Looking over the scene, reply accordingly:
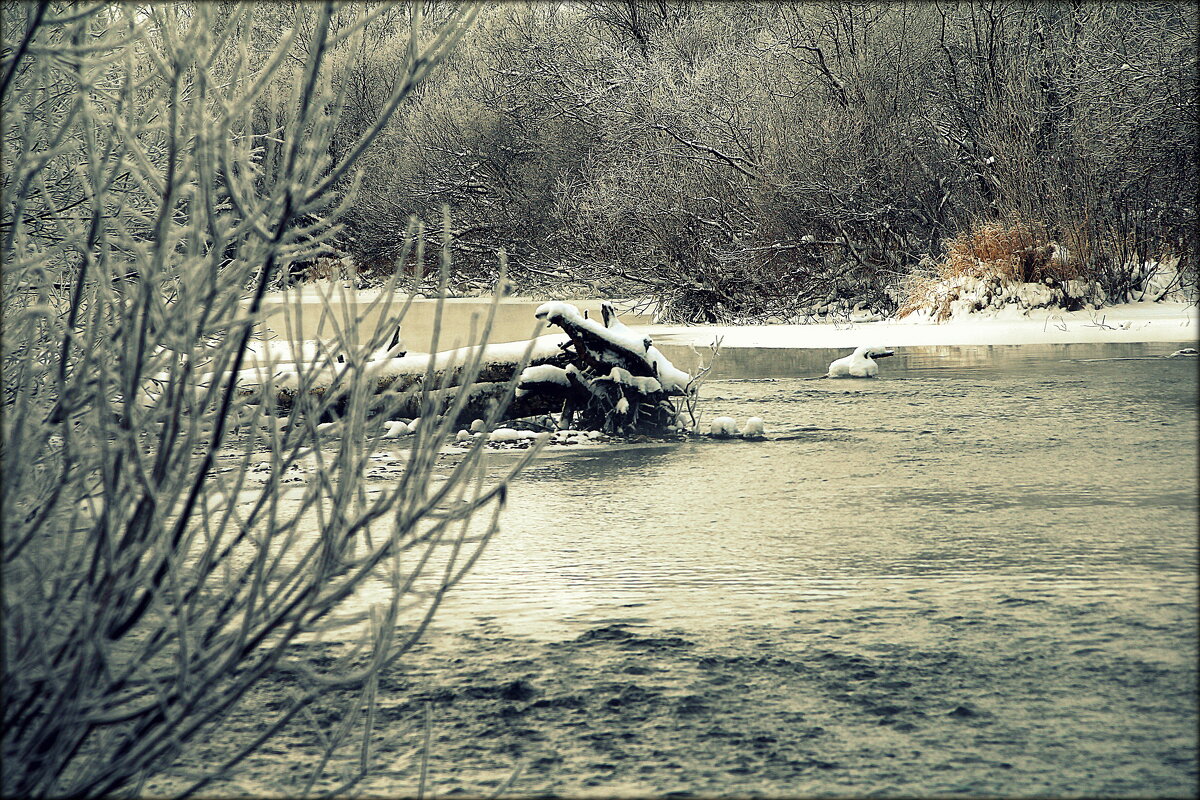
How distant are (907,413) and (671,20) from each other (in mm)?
27735

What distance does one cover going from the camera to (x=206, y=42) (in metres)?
2.57

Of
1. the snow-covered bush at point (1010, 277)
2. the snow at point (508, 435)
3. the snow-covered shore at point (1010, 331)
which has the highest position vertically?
the snow-covered bush at point (1010, 277)

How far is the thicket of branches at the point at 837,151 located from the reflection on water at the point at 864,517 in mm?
10371

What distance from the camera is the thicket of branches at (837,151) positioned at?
2084 centimetres

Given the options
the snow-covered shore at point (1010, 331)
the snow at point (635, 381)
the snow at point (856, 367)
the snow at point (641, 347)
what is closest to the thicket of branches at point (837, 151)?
the snow-covered shore at point (1010, 331)

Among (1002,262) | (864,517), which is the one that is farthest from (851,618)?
(1002,262)

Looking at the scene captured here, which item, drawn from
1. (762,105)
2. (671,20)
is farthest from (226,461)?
(671,20)

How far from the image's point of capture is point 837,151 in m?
23.9

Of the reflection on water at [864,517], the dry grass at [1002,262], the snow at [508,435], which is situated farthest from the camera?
the dry grass at [1002,262]

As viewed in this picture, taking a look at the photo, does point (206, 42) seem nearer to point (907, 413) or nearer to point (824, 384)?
point (907, 413)

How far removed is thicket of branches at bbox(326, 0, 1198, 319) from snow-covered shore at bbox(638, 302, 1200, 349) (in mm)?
1111

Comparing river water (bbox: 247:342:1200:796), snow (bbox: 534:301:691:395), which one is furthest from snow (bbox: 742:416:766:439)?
river water (bbox: 247:342:1200:796)

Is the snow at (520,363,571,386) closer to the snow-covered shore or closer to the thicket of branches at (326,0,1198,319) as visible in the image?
the snow-covered shore

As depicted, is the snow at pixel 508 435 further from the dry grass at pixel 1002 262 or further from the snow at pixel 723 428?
the dry grass at pixel 1002 262
